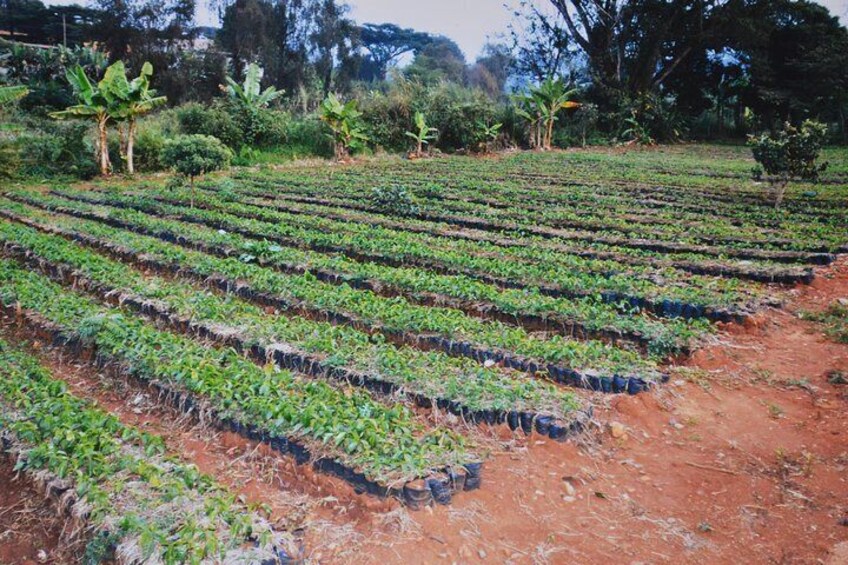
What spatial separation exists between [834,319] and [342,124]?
18.0m

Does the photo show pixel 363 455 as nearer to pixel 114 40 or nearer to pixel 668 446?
pixel 668 446

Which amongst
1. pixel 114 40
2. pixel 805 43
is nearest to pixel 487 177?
pixel 114 40

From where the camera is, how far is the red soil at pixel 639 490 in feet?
11.0

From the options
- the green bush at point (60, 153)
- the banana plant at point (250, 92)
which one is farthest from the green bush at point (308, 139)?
the green bush at point (60, 153)

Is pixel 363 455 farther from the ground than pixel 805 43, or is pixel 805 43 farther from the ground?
pixel 805 43

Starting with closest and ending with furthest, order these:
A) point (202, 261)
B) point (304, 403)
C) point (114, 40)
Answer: point (304, 403), point (202, 261), point (114, 40)

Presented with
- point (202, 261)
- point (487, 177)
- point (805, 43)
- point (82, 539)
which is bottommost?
point (82, 539)

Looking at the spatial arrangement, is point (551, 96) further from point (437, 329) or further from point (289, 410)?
point (289, 410)

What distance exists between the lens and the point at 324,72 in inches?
1384

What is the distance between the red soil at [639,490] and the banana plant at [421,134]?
19.4 m

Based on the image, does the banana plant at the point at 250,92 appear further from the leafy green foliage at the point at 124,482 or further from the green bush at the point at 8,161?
the leafy green foliage at the point at 124,482

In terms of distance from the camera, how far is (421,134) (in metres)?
23.8

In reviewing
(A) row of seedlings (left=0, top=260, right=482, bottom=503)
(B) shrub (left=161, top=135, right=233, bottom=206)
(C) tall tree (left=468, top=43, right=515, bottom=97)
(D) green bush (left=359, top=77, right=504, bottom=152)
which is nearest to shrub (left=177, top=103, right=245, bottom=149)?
(D) green bush (left=359, top=77, right=504, bottom=152)

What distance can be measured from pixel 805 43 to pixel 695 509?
114ft
